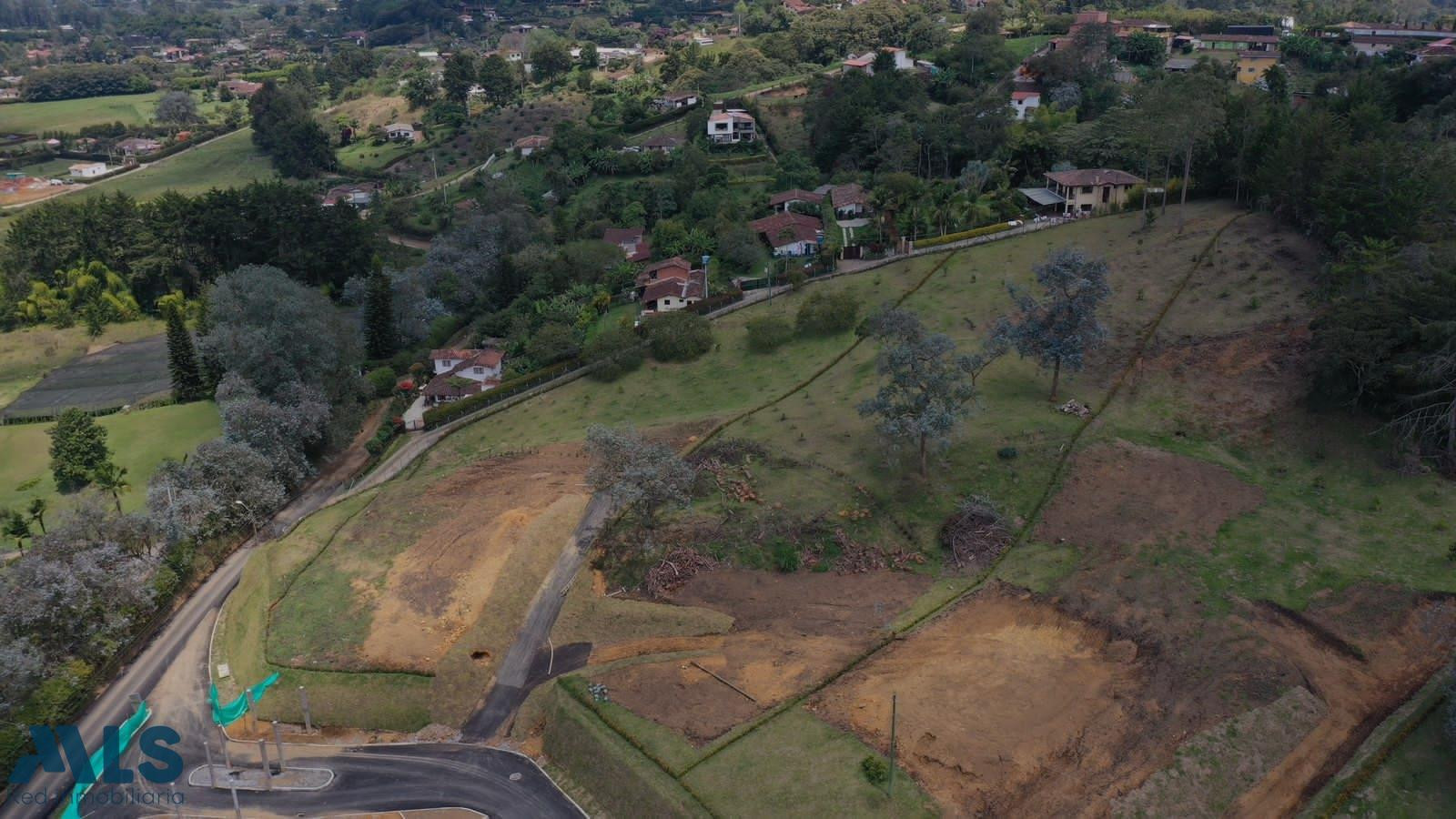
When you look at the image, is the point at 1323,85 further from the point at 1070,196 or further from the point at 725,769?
the point at 725,769

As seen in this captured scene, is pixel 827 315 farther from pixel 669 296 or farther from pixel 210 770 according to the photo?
pixel 210 770

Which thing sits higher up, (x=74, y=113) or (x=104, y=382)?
(x=74, y=113)

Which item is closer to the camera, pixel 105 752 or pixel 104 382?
pixel 105 752

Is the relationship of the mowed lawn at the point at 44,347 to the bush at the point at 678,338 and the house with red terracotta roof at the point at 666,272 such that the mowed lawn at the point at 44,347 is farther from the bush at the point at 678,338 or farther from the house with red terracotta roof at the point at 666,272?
the bush at the point at 678,338

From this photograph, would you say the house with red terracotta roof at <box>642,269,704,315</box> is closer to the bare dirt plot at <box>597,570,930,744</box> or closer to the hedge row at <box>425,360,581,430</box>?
the hedge row at <box>425,360,581,430</box>

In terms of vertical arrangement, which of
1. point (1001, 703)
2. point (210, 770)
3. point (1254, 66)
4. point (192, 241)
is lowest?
point (210, 770)

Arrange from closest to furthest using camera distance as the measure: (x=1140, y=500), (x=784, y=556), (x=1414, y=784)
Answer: (x=1414, y=784) → (x=784, y=556) → (x=1140, y=500)

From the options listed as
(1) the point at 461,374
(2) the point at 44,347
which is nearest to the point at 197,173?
(2) the point at 44,347
